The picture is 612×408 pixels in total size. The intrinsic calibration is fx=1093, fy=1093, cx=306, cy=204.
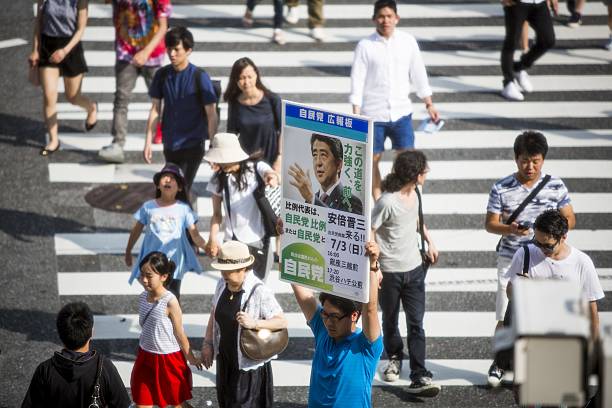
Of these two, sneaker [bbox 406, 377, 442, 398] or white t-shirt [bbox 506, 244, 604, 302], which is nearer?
white t-shirt [bbox 506, 244, 604, 302]

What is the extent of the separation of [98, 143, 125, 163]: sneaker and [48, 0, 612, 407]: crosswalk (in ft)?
0.39

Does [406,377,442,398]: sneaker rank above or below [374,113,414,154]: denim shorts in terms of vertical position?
below

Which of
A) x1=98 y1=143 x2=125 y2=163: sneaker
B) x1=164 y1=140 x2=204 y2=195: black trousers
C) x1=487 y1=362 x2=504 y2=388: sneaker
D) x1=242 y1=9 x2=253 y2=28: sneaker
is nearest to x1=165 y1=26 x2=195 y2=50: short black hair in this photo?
x1=164 y1=140 x2=204 y2=195: black trousers

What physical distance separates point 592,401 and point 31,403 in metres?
3.28

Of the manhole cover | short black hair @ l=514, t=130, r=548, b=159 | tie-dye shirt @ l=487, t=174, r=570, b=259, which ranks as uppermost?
short black hair @ l=514, t=130, r=548, b=159

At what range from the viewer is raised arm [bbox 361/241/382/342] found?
246 inches

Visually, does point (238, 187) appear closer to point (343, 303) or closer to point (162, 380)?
point (162, 380)

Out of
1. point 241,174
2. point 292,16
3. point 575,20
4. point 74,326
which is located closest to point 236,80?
point 241,174

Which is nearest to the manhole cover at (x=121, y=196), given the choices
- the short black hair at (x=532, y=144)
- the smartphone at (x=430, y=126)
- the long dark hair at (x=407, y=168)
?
the smartphone at (x=430, y=126)

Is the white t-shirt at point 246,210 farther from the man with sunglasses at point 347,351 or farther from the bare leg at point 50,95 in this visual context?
the bare leg at point 50,95

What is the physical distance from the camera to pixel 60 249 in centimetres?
1094

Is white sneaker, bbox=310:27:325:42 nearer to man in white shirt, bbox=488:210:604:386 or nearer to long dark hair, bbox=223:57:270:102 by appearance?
Answer: long dark hair, bbox=223:57:270:102

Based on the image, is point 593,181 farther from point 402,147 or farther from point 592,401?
point 592,401

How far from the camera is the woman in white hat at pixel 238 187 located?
29.1ft
